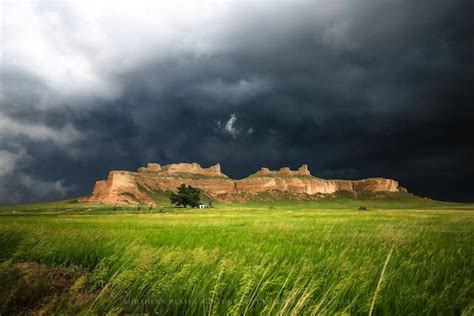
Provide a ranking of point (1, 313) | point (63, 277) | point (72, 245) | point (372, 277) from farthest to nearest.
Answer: point (72, 245), point (63, 277), point (372, 277), point (1, 313)

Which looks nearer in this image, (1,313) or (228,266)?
(1,313)

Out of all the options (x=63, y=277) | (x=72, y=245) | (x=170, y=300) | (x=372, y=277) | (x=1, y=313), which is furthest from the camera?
(x=72, y=245)

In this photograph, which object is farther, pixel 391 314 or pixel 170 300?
pixel 170 300

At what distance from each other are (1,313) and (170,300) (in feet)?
8.60

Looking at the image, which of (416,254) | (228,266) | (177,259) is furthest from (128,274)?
(416,254)

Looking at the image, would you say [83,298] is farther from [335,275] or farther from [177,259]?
[335,275]

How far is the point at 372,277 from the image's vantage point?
665cm

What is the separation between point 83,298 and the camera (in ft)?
17.9

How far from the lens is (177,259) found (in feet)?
26.1

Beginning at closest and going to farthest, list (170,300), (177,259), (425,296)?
(425,296), (170,300), (177,259)

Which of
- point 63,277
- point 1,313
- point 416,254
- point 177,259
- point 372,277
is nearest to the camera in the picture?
point 1,313

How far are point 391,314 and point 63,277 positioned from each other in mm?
6617

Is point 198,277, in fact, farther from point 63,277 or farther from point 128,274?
point 63,277

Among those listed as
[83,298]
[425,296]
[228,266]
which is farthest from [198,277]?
[425,296]
